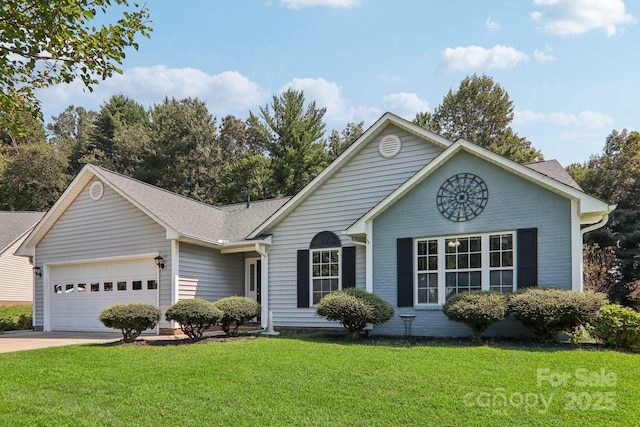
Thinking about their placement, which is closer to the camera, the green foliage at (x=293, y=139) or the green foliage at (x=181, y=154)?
the green foliage at (x=293, y=139)

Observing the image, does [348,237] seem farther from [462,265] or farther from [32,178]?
[32,178]

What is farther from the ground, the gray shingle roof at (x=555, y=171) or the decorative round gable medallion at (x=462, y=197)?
the gray shingle roof at (x=555, y=171)

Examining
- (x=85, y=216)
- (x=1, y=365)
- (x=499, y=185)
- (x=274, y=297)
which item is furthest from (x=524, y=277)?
(x=85, y=216)

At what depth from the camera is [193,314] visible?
10664mm

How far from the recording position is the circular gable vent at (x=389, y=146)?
1249 centimetres

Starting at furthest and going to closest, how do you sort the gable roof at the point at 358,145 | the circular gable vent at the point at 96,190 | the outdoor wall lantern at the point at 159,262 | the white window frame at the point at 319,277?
the circular gable vent at the point at 96,190, the outdoor wall lantern at the point at 159,262, the white window frame at the point at 319,277, the gable roof at the point at 358,145

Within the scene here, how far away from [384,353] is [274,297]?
5725mm

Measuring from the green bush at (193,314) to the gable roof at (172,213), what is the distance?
A: 3067mm

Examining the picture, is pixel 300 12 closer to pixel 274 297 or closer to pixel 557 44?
pixel 557 44

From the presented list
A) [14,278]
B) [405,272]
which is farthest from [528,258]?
[14,278]

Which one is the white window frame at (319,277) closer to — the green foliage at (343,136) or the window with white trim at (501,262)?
the window with white trim at (501,262)

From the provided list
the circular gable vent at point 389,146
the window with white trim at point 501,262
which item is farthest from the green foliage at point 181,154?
the window with white trim at point 501,262

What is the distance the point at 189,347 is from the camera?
9.84 metres

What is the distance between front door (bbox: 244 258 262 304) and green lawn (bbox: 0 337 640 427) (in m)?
7.23
